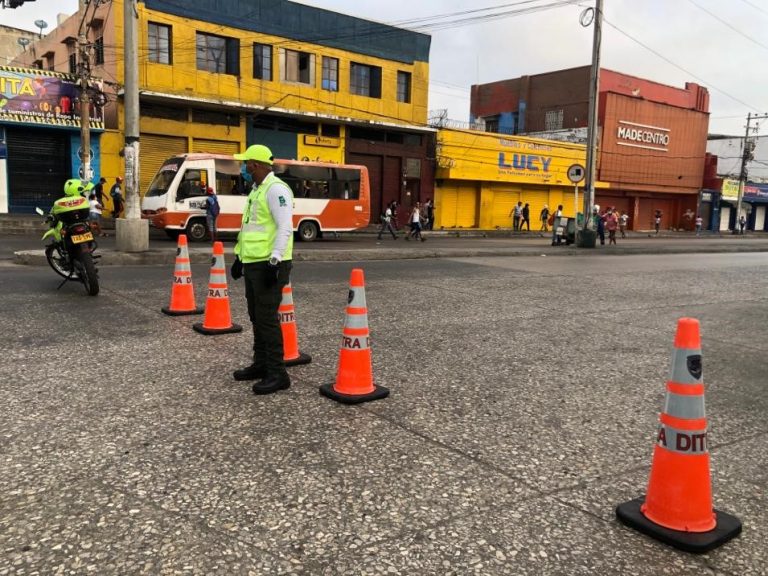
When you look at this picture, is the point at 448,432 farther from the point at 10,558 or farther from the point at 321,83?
the point at 321,83

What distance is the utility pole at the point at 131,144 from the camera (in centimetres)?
1401

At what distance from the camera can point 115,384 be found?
484 cm

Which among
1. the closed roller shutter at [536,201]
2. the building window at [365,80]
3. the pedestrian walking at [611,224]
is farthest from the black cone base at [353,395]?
the closed roller shutter at [536,201]

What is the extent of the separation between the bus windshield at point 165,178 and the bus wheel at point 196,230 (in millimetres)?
1317

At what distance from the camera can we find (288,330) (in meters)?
5.52

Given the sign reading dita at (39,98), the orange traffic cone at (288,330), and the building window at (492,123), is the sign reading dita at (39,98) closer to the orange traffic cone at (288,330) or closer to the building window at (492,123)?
the orange traffic cone at (288,330)

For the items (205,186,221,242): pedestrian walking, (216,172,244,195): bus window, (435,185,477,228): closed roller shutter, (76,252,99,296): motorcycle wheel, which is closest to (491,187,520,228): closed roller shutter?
(435,185,477,228): closed roller shutter

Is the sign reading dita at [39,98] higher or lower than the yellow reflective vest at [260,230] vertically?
higher

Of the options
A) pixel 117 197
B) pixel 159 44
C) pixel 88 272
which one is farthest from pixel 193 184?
pixel 88 272

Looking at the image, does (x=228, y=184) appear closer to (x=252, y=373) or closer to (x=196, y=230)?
(x=196, y=230)

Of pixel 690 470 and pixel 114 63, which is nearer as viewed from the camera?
pixel 690 470

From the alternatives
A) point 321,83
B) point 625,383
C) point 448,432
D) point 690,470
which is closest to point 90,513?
point 448,432

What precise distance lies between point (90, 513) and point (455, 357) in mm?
3750

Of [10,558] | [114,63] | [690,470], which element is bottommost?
[10,558]
